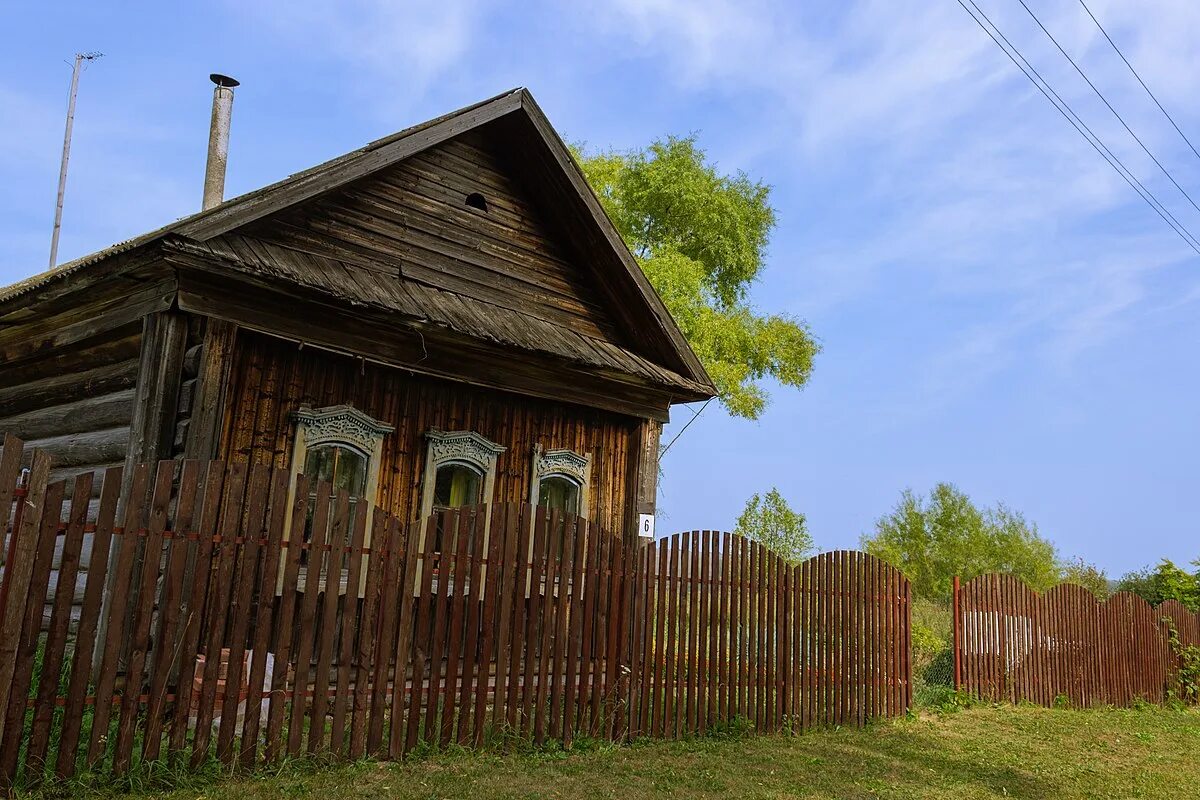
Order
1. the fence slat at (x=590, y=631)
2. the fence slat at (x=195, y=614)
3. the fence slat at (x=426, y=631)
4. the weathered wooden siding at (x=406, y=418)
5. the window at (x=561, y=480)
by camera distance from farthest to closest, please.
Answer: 1. the window at (x=561, y=480)
2. the weathered wooden siding at (x=406, y=418)
3. the fence slat at (x=590, y=631)
4. the fence slat at (x=195, y=614)
5. the fence slat at (x=426, y=631)

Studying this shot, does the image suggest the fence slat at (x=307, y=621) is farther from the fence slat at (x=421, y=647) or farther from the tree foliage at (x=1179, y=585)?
the tree foliage at (x=1179, y=585)

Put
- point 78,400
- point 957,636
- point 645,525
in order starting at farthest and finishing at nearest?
1. point 957,636
2. point 645,525
3. point 78,400

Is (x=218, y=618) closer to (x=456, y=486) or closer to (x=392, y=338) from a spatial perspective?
(x=392, y=338)

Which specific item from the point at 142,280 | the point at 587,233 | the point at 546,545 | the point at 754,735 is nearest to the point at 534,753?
the point at 546,545

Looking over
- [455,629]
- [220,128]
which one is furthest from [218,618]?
[220,128]

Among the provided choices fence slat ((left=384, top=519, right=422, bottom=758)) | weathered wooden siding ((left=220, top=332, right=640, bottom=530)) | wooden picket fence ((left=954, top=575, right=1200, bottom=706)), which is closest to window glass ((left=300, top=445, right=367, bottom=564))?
weathered wooden siding ((left=220, top=332, right=640, bottom=530))

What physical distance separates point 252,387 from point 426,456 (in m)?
2.07

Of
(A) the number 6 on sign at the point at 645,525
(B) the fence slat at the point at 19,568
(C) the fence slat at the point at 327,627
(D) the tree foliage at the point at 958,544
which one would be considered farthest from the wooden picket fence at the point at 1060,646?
(D) the tree foliage at the point at 958,544

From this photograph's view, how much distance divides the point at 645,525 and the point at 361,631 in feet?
19.3

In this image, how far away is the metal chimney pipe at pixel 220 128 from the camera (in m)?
14.6

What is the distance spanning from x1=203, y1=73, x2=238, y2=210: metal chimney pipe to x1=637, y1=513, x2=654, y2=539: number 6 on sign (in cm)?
827

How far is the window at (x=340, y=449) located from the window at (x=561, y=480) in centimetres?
208

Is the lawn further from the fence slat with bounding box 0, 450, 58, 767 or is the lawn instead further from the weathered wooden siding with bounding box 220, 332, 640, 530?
the weathered wooden siding with bounding box 220, 332, 640, 530

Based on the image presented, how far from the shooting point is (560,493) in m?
11.7
